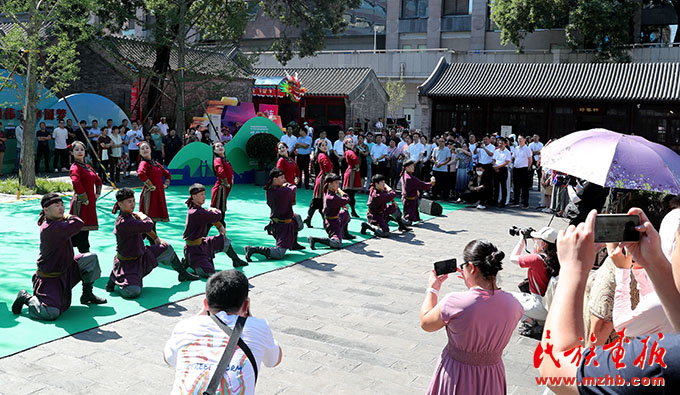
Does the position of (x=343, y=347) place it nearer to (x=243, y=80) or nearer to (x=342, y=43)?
(x=243, y=80)

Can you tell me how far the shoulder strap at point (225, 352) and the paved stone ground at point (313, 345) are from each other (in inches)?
87.8

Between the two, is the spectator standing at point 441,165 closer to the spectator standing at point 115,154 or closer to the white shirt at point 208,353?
the spectator standing at point 115,154

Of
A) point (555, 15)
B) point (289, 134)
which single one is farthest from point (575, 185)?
point (555, 15)

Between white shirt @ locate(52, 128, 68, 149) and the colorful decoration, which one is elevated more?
the colorful decoration

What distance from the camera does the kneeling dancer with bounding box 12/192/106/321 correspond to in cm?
649

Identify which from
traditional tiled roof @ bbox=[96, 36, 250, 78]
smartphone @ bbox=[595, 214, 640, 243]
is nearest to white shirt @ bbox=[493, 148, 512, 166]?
traditional tiled roof @ bbox=[96, 36, 250, 78]

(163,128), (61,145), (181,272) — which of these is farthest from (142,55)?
(181,272)

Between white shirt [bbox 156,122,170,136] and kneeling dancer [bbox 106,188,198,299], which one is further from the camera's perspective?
white shirt [bbox 156,122,170,136]

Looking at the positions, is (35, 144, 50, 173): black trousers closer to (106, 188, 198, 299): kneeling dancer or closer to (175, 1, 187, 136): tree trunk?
(175, 1, 187, 136): tree trunk

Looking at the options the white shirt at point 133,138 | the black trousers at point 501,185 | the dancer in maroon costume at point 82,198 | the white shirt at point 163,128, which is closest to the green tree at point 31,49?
the white shirt at point 133,138

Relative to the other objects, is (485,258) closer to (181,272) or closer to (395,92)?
(181,272)

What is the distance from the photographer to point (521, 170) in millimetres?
16141

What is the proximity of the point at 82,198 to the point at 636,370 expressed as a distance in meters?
8.44

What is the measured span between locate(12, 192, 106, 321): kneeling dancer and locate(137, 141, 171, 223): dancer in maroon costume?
3.16m
